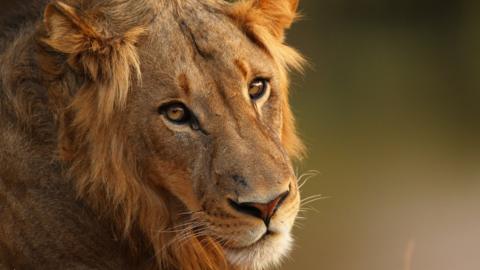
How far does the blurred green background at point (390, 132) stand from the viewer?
9.36 metres

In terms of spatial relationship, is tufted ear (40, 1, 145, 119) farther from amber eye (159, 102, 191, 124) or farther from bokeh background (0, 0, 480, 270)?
bokeh background (0, 0, 480, 270)

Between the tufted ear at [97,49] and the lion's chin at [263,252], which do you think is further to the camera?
the tufted ear at [97,49]

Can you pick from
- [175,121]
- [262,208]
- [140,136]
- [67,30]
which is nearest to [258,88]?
[175,121]

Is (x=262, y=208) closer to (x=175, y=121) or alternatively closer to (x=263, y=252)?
(x=263, y=252)

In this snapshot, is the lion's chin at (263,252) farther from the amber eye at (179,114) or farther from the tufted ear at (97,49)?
the tufted ear at (97,49)

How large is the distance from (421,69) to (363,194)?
229 cm

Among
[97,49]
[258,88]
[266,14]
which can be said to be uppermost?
[266,14]

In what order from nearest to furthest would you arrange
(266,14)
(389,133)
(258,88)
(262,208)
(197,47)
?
(262,208) → (197,47) → (258,88) → (266,14) → (389,133)

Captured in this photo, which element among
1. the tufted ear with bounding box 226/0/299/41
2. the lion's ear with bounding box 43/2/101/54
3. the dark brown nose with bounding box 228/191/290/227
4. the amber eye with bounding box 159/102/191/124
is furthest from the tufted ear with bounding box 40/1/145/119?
the dark brown nose with bounding box 228/191/290/227

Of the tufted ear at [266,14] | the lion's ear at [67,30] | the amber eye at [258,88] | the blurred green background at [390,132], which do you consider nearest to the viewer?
the lion's ear at [67,30]

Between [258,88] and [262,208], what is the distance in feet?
2.47

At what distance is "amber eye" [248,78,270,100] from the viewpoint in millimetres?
5188

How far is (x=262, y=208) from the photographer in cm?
470

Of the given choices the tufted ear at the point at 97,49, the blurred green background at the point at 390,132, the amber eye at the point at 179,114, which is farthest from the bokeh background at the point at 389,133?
the tufted ear at the point at 97,49
